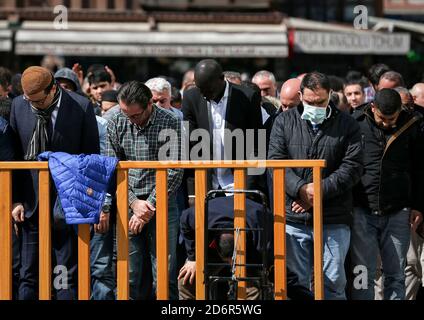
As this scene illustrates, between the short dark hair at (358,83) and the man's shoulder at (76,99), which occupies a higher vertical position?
the short dark hair at (358,83)

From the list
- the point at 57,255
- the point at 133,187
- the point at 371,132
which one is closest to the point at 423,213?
the point at 371,132

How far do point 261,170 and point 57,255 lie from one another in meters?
1.53

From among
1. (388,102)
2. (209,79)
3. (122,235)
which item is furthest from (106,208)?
(388,102)

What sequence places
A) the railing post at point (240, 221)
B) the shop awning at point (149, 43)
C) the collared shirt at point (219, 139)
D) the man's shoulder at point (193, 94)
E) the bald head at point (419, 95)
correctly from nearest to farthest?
the railing post at point (240, 221)
the collared shirt at point (219, 139)
the man's shoulder at point (193, 94)
the bald head at point (419, 95)
the shop awning at point (149, 43)

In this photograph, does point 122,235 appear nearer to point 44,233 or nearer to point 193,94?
point 44,233

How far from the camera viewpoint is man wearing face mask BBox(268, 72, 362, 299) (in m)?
6.80

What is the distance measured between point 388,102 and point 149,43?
14.1 m

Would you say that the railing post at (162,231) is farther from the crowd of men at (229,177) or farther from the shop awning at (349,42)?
the shop awning at (349,42)

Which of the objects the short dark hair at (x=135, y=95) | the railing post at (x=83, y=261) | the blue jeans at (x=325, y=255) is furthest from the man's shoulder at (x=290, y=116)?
the railing post at (x=83, y=261)

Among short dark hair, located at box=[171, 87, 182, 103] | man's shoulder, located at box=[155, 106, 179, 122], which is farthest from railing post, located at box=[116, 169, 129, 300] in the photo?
short dark hair, located at box=[171, 87, 182, 103]

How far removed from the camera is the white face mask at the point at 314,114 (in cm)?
691

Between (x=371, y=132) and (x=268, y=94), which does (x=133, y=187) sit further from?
(x=268, y=94)

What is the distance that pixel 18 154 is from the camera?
6.95 metres

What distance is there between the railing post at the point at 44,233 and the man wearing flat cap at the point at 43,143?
136mm
